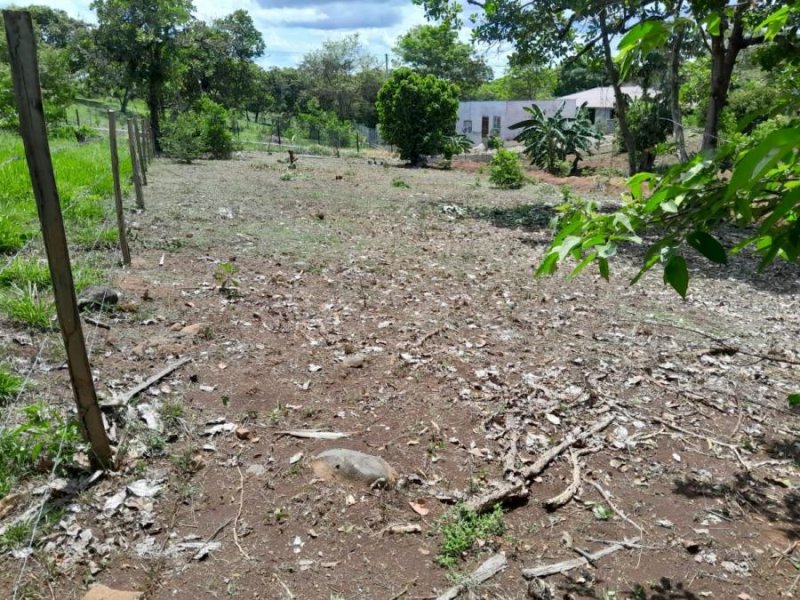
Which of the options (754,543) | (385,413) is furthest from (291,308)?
(754,543)

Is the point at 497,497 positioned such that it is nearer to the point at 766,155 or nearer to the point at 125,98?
the point at 766,155

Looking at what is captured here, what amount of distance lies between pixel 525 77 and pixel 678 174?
51.2 ft

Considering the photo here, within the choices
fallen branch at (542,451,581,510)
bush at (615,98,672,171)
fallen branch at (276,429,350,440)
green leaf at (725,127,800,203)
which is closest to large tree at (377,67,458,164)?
bush at (615,98,672,171)

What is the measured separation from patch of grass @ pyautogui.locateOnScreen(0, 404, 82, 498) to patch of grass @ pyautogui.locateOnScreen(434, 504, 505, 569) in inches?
76.4

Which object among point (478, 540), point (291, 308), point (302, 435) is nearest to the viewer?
point (478, 540)

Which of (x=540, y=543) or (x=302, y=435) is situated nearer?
(x=540, y=543)

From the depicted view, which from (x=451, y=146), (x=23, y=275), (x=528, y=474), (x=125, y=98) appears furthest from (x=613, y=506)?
(x=125, y=98)

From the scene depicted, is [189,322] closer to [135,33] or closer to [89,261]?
[89,261]

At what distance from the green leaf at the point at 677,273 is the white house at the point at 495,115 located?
4470 cm

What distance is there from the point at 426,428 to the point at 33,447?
2234 mm

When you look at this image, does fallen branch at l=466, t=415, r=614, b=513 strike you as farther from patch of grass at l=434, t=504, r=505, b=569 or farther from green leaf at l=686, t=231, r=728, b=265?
green leaf at l=686, t=231, r=728, b=265

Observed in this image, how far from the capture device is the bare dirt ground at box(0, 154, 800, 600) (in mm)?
2770

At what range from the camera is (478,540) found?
2973 millimetres

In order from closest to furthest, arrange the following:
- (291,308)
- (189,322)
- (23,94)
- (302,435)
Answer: (23,94), (302,435), (189,322), (291,308)
